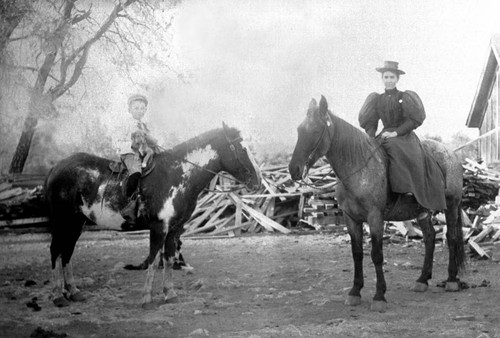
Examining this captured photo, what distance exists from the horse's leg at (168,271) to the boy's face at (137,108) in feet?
4.26

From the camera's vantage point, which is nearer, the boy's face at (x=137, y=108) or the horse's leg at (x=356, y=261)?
the horse's leg at (x=356, y=261)

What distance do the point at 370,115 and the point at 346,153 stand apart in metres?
0.78

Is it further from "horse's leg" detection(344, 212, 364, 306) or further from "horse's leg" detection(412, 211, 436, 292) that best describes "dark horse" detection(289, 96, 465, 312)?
"horse's leg" detection(412, 211, 436, 292)

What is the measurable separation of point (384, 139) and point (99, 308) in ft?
11.2

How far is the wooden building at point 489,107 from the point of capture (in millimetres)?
11883

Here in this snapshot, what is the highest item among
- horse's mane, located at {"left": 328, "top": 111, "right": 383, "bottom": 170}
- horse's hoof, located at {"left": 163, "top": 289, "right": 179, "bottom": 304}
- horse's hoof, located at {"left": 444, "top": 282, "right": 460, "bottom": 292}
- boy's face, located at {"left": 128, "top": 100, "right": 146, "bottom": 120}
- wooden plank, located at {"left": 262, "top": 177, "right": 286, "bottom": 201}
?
boy's face, located at {"left": 128, "top": 100, "right": 146, "bottom": 120}

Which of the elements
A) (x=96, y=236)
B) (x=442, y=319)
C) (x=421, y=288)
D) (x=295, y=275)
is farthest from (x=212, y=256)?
(x=442, y=319)

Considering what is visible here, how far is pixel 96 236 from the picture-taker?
11109 mm

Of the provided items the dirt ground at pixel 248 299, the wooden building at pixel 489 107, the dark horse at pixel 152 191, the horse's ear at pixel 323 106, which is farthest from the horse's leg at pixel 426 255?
the wooden building at pixel 489 107

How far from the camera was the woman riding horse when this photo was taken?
533 centimetres

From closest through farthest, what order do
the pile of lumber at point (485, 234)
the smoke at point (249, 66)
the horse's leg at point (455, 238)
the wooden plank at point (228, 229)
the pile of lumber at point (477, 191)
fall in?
the smoke at point (249, 66) → the horse's leg at point (455, 238) → the pile of lumber at point (485, 234) → the pile of lumber at point (477, 191) → the wooden plank at point (228, 229)

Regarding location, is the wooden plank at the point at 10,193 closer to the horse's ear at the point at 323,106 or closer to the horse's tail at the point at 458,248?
the horse's ear at the point at 323,106

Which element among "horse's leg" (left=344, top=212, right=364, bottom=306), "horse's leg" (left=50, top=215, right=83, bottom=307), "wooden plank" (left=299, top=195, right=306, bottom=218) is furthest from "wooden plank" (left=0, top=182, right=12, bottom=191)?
"wooden plank" (left=299, top=195, right=306, bottom=218)

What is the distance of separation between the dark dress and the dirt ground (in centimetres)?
114
